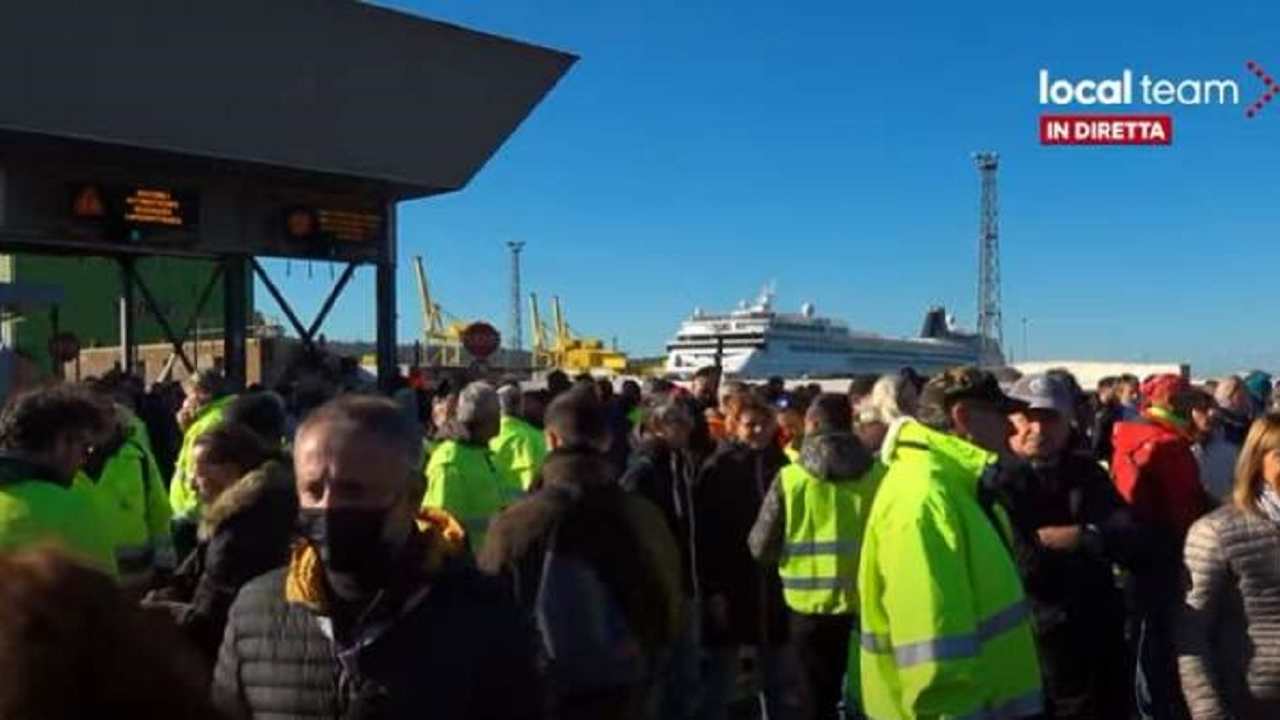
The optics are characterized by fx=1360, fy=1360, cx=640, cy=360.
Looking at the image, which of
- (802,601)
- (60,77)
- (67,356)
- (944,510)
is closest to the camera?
(944,510)

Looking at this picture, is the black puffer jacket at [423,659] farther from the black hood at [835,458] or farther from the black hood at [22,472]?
the black hood at [835,458]

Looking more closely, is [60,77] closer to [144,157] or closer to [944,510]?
[144,157]

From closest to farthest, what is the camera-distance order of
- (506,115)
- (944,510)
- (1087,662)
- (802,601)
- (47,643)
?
(47,643) → (944,510) → (1087,662) → (802,601) → (506,115)

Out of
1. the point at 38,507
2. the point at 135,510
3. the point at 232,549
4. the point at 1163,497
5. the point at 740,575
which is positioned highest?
the point at 38,507

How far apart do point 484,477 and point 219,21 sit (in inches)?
537

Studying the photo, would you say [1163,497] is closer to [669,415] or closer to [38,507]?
[669,415]

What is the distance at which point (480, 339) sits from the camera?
18109 mm

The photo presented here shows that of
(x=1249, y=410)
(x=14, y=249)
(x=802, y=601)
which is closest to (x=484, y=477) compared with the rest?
(x=802, y=601)

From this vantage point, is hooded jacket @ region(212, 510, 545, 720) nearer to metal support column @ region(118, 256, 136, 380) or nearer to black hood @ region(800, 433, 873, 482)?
black hood @ region(800, 433, 873, 482)

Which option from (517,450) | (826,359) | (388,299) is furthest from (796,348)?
(517,450)

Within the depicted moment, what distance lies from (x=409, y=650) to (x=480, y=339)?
51.5 feet

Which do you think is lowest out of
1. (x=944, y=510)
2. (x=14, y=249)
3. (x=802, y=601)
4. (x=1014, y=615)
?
(x=802, y=601)

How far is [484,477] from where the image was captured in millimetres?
7359

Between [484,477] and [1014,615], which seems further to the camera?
[484,477]
